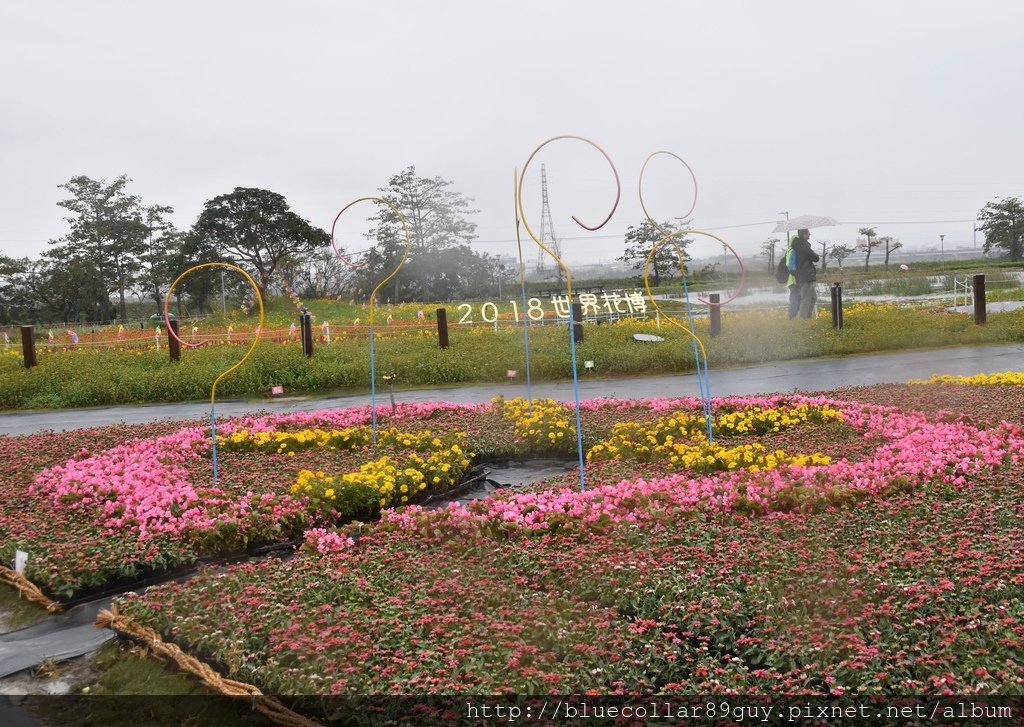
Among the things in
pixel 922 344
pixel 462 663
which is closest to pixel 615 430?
pixel 462 663

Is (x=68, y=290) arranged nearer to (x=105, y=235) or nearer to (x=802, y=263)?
(x=105, y=235)

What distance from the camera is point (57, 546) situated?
5.46m

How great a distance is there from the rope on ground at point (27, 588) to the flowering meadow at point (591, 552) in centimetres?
7

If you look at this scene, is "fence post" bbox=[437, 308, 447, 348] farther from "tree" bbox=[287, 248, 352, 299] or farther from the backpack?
"tree" bbox=[287, 248, 352, 299]

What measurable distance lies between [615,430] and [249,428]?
3.93 metres

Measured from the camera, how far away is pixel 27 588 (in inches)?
199

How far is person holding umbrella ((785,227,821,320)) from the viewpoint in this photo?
Answer: 1720 centimetres

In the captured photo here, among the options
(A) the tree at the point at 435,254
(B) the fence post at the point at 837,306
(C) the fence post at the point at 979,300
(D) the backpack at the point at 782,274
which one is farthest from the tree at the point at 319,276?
(C) the fence post at the point at 979,300

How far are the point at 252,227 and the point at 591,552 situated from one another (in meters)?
23.6

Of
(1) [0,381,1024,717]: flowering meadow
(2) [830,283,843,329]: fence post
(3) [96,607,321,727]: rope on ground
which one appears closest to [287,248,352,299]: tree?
(2) [830,283,843,329]: fence post

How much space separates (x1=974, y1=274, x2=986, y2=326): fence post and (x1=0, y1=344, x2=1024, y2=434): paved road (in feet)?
6.42

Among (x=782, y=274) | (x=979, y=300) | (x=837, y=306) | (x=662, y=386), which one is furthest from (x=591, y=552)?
(x=782, y=274)

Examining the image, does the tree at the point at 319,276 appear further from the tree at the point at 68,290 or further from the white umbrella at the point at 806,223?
the white umbrella at the point at 806,223

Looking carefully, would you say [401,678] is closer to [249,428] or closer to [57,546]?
[57,546]
